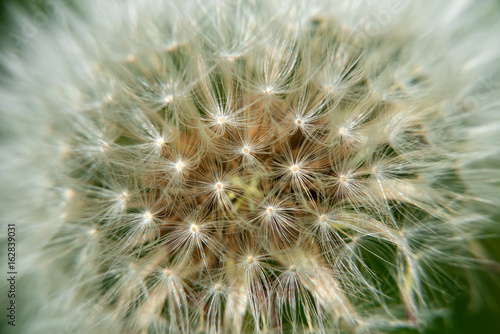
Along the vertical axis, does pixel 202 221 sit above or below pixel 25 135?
below

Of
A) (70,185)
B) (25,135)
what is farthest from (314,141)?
→ (25,135)

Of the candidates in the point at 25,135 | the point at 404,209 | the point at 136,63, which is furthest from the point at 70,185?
the point at 404,209

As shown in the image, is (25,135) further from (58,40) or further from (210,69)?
(210,69)

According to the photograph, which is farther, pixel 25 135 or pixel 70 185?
pixel 25 135

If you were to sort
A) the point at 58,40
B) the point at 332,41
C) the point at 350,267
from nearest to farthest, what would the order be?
the point at 350,267, the point at 332,41, the point at 58,40

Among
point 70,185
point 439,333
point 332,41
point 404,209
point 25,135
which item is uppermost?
point 332,41

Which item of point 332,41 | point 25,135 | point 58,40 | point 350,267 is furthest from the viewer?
point 58,40
